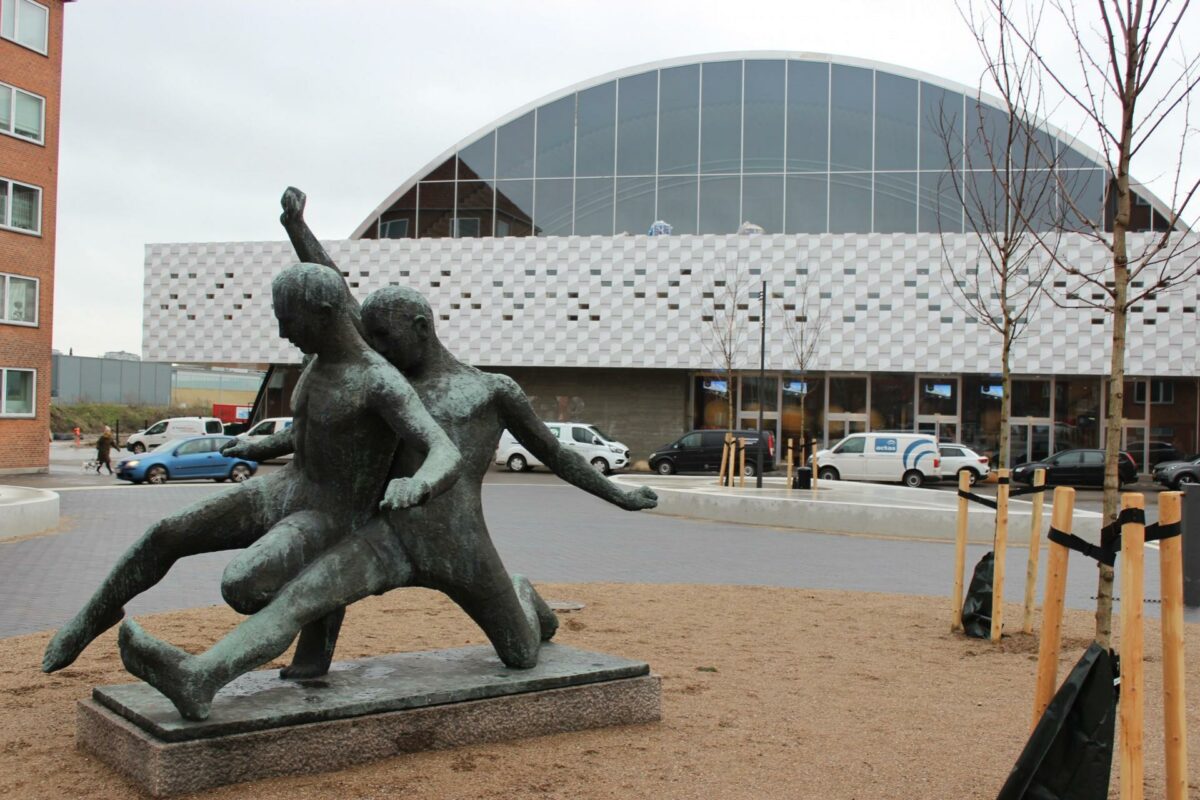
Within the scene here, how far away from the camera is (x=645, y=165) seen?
41219 mm

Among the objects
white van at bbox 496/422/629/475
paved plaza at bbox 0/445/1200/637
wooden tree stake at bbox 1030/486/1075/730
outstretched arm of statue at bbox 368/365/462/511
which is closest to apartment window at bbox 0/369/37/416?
paved plaza at bbox 0/445/1200/637

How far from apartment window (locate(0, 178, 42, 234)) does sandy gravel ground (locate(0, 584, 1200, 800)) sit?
24520 mm

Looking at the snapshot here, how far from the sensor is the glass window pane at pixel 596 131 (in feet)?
137

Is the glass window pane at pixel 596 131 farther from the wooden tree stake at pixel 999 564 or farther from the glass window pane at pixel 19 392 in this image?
the wooden tree stake at pixel 999 564

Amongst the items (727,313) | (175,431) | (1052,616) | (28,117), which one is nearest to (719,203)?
(727,313)

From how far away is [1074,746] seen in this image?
3623 mm

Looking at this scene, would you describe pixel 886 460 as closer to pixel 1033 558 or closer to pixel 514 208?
pixel 514 208

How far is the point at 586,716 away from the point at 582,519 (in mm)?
13281

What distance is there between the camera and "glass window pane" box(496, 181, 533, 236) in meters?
41.9

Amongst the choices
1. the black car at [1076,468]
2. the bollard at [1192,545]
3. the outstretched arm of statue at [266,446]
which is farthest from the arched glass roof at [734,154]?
the outstretched arm of statue at [266,446]

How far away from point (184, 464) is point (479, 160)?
19.8m

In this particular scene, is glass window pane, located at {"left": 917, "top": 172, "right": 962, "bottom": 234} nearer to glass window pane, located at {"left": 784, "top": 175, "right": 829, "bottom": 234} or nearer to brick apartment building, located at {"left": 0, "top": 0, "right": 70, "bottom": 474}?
glass window pane, located at {"left": 784, "top": 175, "right": 829, "bottom": 234}

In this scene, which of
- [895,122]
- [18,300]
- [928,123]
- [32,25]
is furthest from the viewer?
[895,122]

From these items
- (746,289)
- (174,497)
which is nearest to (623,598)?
(174,497)
